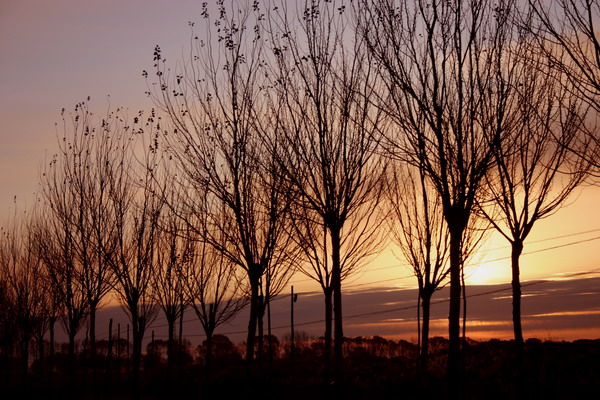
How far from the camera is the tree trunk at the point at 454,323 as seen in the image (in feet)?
31.8

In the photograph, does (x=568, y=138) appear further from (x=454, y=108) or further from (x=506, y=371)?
(x=506, y=371)

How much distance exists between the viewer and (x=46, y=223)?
2409 cm

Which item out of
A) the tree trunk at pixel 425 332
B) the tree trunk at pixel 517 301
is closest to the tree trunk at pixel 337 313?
the tree trunk at pixel 517 301

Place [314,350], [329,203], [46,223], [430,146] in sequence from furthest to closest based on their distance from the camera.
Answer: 1. [314,350]
2. [46,223]
3. [329,203]
4. [430,146]

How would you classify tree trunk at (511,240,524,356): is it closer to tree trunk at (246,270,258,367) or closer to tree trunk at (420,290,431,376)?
tree trunk at (420,290,431,376)

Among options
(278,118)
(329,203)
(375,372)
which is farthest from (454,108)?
(375,372)

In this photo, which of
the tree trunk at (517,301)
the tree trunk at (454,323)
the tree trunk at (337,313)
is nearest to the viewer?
the tree trunk at (454,323)

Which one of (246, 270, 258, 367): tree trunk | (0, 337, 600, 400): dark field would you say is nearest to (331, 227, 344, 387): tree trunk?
(0, 337, 600, 400): dark field

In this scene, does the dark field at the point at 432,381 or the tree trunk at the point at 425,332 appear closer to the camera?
the dark field at the point at 432,381

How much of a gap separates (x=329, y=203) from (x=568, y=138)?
508 centimetres

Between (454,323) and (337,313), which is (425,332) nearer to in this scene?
(337,313)

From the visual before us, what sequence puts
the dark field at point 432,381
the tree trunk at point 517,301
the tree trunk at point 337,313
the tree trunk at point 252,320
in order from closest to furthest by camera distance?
1. the tree trunk at point 337,313
2. the tree trunk at point 517,301
3. the tree trunk at point 252,320
4. the dark field at point 432,381

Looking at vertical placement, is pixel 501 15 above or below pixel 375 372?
above

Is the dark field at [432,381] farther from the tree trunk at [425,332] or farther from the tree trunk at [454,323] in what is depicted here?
the tree trunk at [454,323]
